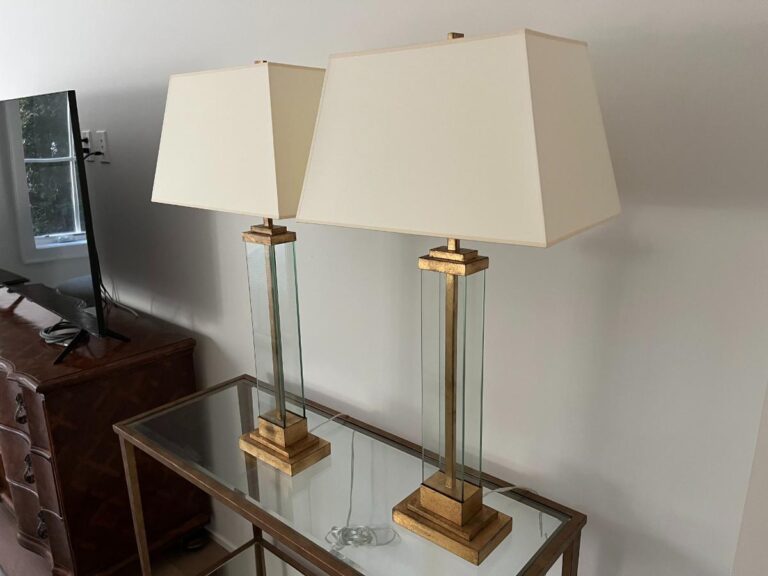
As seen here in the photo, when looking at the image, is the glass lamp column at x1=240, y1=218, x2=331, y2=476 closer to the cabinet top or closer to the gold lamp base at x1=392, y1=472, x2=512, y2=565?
the gold lamp base at x1=392, y1=472, x2=512, y2=565

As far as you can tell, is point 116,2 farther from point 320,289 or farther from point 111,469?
point 111,469

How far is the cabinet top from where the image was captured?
1.67 m

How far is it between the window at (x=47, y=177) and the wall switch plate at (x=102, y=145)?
27cm

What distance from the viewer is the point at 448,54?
2.23ft

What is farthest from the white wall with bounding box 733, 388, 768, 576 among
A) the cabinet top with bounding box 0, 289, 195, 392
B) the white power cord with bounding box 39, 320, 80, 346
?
the white power cord with bounding box 39, 320, 80, 346

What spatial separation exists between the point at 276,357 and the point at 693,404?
2.62 ft

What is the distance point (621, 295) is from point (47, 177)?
1.64 m

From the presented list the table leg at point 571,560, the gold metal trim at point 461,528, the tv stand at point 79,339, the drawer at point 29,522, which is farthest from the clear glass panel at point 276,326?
the drawer at point 29,522

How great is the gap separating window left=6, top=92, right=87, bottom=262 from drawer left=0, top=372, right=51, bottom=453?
0.41 m

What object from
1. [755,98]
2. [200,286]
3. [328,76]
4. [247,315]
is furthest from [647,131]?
[200,286]

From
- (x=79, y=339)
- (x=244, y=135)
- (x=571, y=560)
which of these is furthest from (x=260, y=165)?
(x=79, y=339)

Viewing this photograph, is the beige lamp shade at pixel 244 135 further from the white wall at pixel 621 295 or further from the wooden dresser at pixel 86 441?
the wooden dresser at pixel 86 441

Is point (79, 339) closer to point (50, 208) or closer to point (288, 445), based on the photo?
point (50, 208)

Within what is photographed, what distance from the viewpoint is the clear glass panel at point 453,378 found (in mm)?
927
